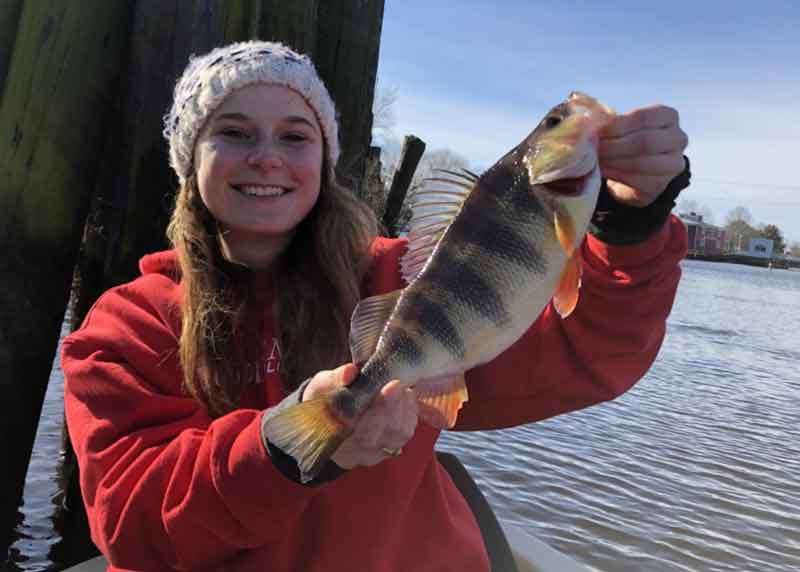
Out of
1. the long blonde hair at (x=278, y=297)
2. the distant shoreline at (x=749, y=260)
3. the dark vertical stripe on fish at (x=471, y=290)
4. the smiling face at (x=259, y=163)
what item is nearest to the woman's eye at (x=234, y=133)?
the smiling face at (x=259, y=163)

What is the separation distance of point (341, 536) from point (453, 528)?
47 centimetres

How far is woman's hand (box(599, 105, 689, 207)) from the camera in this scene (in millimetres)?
1822

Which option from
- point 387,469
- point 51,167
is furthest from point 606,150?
point 51,167

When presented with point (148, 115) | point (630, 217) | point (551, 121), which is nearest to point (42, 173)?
point (148, 115)

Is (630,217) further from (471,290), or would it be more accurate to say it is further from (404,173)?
(404,173)

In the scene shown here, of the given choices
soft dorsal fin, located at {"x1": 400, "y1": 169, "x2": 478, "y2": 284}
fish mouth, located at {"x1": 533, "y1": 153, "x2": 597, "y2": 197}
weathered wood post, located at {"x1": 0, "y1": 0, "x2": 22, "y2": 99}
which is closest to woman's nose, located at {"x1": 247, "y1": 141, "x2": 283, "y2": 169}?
soft dorsal fin, located at {"x1": 400, "y1": 169, "x2": 478, "y2": 284}

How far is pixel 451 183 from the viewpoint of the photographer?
200 centimetres

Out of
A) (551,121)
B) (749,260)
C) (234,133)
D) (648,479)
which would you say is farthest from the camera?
(749,260)

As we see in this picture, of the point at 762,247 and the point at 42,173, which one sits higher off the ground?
the point at 762,247

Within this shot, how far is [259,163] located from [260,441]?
1057 mm

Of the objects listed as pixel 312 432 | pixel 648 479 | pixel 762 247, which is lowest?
pixel 648 479

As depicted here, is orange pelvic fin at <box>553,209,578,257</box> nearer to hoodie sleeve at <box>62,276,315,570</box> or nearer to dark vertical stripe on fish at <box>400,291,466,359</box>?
dark vertical stripe on fish at <box>400,291,466,359</box>

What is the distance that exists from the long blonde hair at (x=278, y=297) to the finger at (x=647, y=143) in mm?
1165

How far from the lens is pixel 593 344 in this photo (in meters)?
2.27
